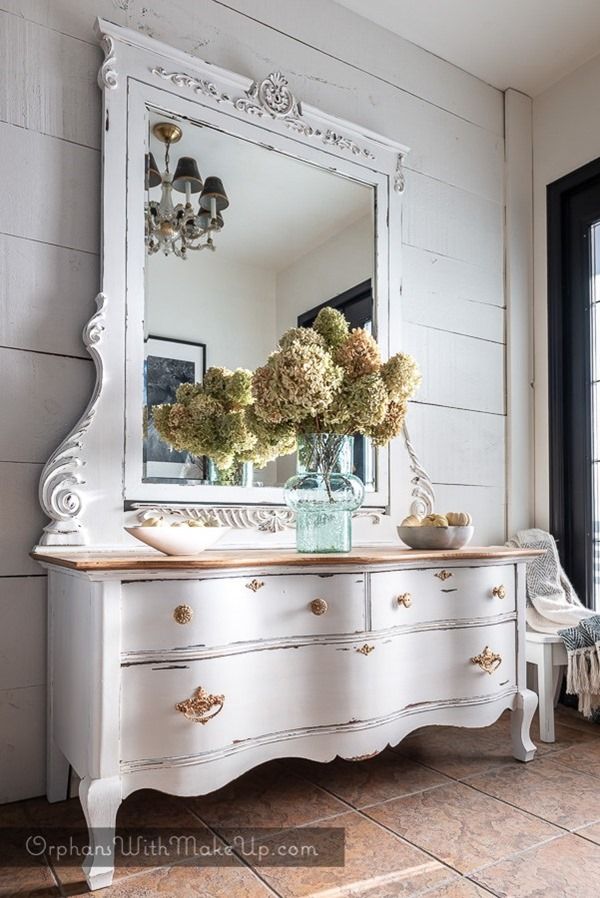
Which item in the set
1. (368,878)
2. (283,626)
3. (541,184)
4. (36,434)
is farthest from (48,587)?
(541,184)

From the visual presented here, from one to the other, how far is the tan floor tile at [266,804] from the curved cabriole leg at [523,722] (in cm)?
68

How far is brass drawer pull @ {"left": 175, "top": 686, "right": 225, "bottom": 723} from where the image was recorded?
170 cm


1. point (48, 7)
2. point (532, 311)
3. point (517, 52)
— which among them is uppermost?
point (517, 52)

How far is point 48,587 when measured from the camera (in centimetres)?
205

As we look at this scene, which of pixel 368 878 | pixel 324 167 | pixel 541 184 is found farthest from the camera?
Result: pixel 541 184

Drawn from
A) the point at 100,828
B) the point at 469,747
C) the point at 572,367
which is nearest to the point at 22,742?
the point at 100,828

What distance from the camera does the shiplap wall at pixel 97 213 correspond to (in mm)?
2021

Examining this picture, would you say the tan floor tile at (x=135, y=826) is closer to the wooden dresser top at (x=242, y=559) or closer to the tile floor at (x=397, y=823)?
the tile floor at (x=397, y=823)

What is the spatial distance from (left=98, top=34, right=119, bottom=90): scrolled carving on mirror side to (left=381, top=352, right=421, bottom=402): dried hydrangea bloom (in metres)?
1.20

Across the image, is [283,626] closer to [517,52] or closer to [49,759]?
[49,759]

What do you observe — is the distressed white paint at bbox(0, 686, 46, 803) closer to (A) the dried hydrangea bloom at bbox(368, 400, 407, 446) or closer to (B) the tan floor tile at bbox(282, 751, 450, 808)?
(B) the tan floor tile at bbox(282, 751, 450, 808)

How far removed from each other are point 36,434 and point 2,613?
1.67 feet

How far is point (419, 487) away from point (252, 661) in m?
1.21

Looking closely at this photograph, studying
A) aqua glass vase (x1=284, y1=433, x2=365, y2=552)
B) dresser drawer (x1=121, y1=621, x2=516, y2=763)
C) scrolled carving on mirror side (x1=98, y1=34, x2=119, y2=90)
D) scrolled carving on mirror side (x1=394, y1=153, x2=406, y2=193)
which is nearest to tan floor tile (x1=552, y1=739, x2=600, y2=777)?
dresser drawer (x1=121, y1=621, x2=516, y2=763)
